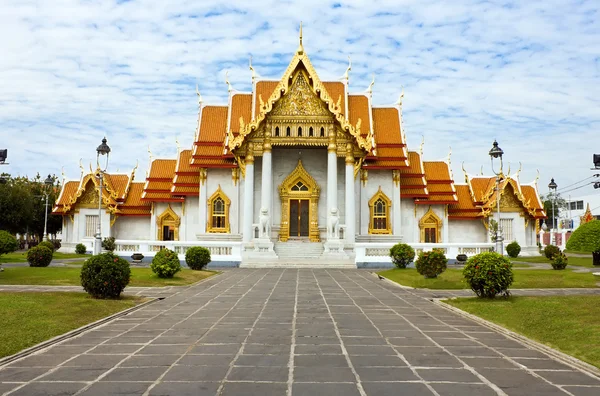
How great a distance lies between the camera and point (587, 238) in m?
22.8

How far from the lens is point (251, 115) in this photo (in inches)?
1515

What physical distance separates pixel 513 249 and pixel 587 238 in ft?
49.8

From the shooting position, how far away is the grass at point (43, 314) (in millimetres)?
9164

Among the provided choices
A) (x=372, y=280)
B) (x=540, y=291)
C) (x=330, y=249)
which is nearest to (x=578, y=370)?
(x=540, y=291)

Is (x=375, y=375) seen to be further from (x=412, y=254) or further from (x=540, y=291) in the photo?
(x=412, y=254)

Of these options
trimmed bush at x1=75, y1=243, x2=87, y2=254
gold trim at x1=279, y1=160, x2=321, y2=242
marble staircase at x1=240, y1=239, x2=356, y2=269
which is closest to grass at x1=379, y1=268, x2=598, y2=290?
marble staircase at x1=240, y1=239, x2=356, y2=269

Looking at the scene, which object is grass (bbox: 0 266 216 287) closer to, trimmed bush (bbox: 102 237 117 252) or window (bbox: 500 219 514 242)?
trimmed bush (bbox: 102 237 117 252)

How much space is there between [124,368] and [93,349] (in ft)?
5.22

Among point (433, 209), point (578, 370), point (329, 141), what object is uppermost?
point (329, 141)

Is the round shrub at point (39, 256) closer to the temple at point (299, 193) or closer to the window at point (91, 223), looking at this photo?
the temple at point (299, 193)

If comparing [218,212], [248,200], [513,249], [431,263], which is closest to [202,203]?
[218,212]

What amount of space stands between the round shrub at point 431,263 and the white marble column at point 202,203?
718 inches

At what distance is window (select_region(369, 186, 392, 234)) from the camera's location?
37.0m

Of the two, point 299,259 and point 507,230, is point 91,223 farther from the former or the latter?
point 507,230
